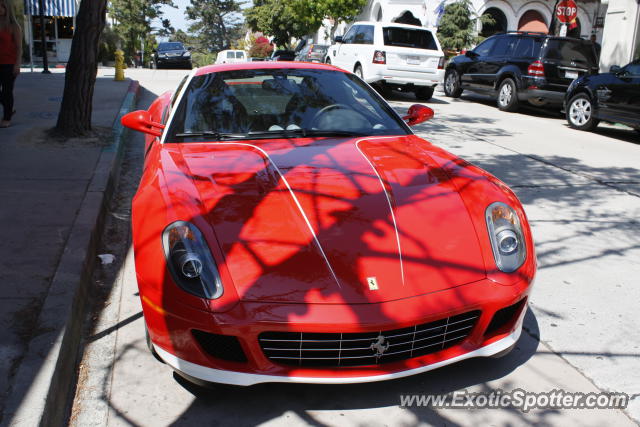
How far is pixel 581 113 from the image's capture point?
1174 centimetres

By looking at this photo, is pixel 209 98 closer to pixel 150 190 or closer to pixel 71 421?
pixel 150 190

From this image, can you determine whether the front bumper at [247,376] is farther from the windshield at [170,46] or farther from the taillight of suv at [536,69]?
the windshield at [170,46]

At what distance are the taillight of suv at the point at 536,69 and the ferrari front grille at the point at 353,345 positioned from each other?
11747 mm

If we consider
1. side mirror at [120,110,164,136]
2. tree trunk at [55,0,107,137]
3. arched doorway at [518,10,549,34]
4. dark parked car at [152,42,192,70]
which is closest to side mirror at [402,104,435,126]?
side mirror at [120,110,164,136]

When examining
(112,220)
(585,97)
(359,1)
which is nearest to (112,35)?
(359,1)

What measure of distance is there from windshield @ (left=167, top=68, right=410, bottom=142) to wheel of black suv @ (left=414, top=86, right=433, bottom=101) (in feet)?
35.9

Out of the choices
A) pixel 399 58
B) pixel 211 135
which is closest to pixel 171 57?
pixel 399 58

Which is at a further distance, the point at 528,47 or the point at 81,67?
the point at 528,47

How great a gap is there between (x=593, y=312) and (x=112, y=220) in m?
3.99

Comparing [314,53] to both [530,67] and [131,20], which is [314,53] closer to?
[530,67]

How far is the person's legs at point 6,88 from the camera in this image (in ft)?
28.2

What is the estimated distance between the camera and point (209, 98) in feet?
14.5

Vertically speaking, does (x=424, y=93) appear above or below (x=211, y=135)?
below

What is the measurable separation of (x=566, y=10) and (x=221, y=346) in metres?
15.4
